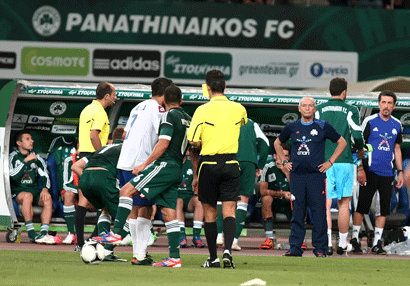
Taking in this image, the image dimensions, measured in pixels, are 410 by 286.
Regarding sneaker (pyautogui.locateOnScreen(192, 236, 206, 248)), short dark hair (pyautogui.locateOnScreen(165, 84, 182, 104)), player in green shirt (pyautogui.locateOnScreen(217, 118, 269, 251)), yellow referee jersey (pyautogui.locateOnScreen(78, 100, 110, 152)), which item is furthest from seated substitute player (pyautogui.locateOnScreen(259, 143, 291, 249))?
short dark hair (pyautogui.locateOnScreen(165, 84, 182, 104))

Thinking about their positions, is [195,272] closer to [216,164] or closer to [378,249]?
[216,164]

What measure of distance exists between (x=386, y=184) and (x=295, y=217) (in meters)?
1.94

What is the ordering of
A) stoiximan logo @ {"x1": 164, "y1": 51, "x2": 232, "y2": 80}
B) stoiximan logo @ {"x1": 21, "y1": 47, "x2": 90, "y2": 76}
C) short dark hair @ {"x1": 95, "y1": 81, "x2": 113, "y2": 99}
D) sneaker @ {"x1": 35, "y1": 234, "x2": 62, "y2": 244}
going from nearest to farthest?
short dark hair @ {"x1": 95, "y1": 81, "x2": 113, "y2": 99} < sneaker @ {"x1": 35, "y1": 234, "x2": 62, "y2": 244} < stoiximan logo @ {"x1": 21, "y1": 47, "x2": 90, "y2": 76} < stoiximan logo @ {"x1": 164, "y1": 51, "x2": 232, "y2": 80}

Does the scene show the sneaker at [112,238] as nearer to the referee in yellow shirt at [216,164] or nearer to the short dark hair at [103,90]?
the referee in yellow shirt at [216,164]

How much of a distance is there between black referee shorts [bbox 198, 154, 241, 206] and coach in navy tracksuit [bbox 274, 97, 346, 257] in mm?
1879

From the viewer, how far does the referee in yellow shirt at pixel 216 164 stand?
336 inches

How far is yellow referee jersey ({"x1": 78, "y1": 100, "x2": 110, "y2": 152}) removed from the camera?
10.9 meters

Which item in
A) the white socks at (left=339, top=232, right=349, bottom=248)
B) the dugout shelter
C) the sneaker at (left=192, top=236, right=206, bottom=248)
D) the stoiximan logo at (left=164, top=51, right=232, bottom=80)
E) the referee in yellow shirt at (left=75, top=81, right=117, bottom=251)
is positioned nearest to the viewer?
the referee in yellow shirt at (left=75, top=81, right=117, bottom=251)

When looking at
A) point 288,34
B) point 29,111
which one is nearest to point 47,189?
point 29,111

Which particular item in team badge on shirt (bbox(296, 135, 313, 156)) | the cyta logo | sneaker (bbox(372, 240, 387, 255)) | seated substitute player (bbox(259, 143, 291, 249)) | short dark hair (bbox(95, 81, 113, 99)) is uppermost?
the cyta logo

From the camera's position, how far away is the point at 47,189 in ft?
42.9

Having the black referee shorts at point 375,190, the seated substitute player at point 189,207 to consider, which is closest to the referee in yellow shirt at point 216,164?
the black referee shorts at point 375,190

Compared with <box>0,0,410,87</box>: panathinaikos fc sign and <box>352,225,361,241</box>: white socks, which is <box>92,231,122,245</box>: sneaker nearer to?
<box>352,225,361,241</box>: white socks

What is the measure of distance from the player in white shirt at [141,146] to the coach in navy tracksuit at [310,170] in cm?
200
